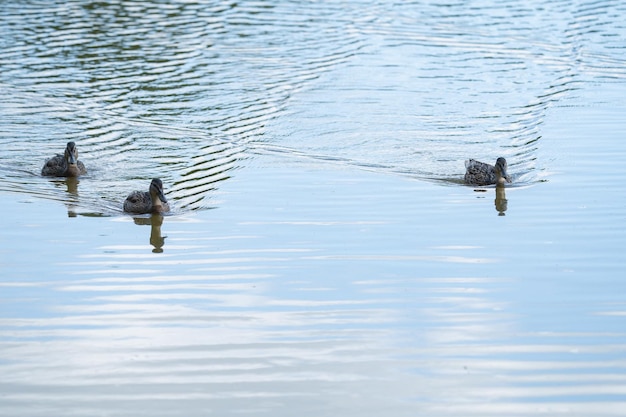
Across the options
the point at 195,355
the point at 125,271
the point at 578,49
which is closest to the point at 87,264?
the point at 125,271

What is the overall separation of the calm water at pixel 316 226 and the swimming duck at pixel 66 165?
218mm

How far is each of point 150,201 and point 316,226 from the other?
2.25 m

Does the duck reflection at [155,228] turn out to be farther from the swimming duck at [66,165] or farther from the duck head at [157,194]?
the swimming duck at [66,165]

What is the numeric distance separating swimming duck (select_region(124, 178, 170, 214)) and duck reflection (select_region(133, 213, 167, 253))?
0.08 meters

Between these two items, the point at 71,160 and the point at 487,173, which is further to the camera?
the point at 71,160

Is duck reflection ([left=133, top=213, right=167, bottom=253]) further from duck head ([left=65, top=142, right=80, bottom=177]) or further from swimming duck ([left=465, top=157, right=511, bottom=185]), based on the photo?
swimming duck ([left=465, top=157, right=511, bottom=185])

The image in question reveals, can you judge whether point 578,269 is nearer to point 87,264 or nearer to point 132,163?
point 87,264

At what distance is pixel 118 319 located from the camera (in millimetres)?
10492

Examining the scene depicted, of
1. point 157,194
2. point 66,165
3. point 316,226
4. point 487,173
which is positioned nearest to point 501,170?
point 487,173

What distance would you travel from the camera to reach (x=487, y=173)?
1595 cm

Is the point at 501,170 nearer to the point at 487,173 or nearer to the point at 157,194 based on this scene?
the point at 487,173

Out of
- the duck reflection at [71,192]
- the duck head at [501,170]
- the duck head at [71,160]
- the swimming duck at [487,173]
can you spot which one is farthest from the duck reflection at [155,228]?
the duck head at [501,170]

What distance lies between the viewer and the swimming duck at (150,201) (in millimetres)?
14625

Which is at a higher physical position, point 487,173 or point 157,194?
point 157,194
